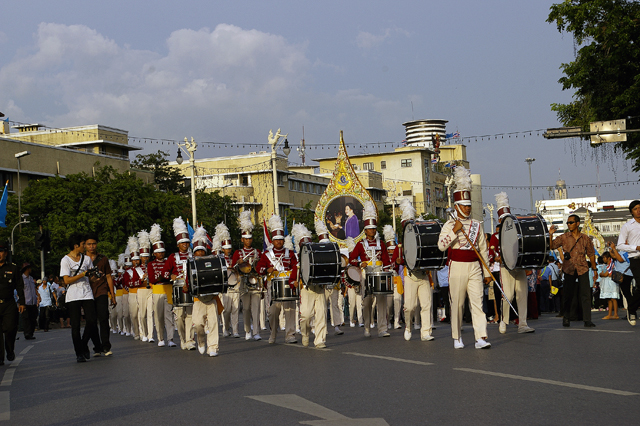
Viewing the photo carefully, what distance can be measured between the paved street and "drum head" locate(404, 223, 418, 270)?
147 cm

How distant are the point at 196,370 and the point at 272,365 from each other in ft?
3.29

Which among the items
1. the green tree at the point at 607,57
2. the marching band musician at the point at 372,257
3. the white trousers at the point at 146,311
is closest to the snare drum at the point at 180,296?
the marching band musician at the point at 372,257

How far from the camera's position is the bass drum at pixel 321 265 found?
16031 mm

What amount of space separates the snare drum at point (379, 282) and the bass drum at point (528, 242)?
8.21 feet

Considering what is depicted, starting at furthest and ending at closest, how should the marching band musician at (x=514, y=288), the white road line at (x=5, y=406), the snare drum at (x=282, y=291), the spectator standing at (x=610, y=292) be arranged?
the spectator standing at (x=610, y=292), the snare drum at (x=282, y=291), the marching band musician at (x=514, y=288), the white road line at (x=5, y=406)

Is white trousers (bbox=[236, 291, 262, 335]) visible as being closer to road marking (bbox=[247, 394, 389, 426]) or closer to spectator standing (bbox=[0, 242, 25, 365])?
spectator standing (bbox=[0, 242, 25, 365])

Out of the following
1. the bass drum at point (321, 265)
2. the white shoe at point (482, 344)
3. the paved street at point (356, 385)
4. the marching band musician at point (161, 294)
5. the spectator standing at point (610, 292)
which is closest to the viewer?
the paved street at point (356, 385)

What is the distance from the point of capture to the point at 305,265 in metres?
16.3

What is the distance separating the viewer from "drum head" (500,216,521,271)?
16.2 metres

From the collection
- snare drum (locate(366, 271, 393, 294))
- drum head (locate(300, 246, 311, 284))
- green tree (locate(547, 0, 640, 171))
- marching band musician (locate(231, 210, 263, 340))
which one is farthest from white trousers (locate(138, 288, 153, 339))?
green tree (locate(547, 0, 640, 171))

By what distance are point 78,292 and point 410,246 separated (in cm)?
558

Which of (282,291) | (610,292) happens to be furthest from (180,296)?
(610,292)

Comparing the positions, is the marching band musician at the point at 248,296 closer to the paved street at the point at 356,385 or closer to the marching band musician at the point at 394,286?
the marching band musician at the point at 394,286

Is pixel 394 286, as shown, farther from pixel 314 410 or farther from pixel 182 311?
pixel 314 410
